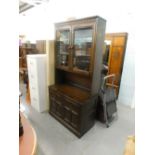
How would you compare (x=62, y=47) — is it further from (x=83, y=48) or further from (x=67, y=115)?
(x=67, y=115)

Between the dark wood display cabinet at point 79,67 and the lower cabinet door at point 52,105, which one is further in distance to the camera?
the lower cabinet door at point 52,105

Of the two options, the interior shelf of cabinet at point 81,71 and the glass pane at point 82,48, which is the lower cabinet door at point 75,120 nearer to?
the interior shelf of cabinet at point 81,71

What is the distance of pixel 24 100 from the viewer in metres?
3.66

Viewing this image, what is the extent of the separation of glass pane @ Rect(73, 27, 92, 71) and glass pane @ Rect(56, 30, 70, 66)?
0.25 metres

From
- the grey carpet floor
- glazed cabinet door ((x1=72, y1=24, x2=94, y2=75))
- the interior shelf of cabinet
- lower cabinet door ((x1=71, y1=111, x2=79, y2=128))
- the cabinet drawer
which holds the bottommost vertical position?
the grey carpet floor

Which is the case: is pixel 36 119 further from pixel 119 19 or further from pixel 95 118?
pixel 119 19

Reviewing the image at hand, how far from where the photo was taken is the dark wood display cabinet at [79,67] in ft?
6.87

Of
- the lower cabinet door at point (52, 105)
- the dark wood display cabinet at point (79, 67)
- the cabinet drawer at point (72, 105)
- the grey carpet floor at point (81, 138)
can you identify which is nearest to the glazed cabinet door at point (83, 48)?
the dark wood display cabinet at point (79, 67)

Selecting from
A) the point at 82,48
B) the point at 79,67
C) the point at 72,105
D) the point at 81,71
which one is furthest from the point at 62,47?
the point at 72,105

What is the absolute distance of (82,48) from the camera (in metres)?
2.36

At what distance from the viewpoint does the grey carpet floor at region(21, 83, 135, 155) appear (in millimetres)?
1979

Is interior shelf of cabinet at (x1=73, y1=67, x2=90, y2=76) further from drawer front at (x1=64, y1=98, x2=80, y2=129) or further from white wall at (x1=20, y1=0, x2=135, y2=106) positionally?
white wall at (x1=20, y1=0, x2=135, y2=106)

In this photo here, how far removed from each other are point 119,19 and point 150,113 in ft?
11.3

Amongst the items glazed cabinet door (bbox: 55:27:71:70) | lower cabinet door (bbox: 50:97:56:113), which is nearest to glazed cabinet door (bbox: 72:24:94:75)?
glazed cabinet door (bbox: 55:27:71:70)
